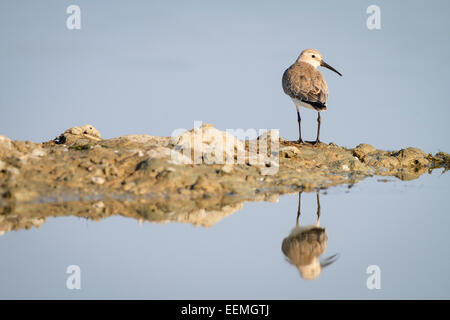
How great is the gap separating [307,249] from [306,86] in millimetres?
7566

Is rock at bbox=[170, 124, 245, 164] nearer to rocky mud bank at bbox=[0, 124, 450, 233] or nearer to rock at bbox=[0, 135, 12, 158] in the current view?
rocky mud bank at bbox=[0, 124, 450, 233]

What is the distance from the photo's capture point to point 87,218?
9258 mm

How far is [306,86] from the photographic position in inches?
595

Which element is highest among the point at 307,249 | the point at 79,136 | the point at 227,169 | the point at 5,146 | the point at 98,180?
the point at 79,136

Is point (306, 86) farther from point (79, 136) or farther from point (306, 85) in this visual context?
point (79, 136)

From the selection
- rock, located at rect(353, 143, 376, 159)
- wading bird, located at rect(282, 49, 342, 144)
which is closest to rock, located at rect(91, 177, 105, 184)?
wading bird, located at rect(282, 49, 342, 144)

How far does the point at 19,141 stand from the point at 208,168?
4.13 meters

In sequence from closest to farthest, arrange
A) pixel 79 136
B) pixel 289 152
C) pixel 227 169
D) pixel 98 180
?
pixel 98 180 < pixel 227 169 < pixel 289 152 < pixel 79 136

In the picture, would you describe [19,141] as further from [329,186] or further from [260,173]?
[329,186]

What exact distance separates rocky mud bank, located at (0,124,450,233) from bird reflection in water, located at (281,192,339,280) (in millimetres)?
1363

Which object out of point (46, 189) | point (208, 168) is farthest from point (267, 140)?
point (46, 189)

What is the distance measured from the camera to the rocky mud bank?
9.83 m

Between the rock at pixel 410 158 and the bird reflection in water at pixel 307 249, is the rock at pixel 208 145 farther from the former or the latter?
the rock at pixel 410 158

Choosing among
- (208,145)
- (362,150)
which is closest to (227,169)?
(208,145)
